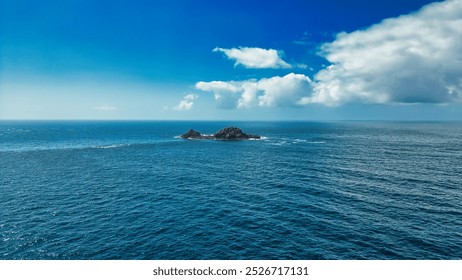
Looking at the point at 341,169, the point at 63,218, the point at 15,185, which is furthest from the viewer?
the point at 341,169

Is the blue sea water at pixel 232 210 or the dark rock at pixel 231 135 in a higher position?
the dark rock at pixel 231 135

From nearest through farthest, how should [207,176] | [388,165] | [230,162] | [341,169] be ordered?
[207,176] < [341,169] < [388,165] < [230,162]

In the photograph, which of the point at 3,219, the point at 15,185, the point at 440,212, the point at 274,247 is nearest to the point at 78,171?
the point at 15,185

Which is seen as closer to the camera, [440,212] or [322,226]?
[322,226]

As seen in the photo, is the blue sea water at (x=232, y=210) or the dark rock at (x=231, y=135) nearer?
the blue sea water at (x=232, y=210)

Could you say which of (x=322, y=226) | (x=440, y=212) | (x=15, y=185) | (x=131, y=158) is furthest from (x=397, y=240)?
(x=131, y=158)

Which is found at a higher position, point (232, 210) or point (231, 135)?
point (231, 135)

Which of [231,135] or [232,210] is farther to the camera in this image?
[231,135]

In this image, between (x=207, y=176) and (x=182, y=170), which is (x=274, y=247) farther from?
(x=182, y=170)

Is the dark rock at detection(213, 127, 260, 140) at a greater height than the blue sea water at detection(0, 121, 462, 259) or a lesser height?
greater

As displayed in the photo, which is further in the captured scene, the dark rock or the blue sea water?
the dark rock
